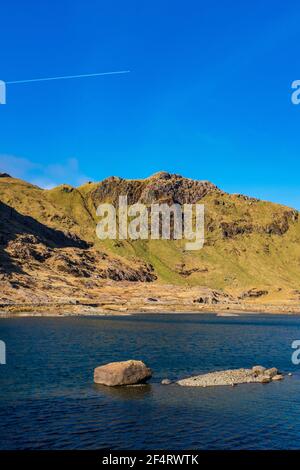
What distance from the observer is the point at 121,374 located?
55.7m

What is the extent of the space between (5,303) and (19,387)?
473ft

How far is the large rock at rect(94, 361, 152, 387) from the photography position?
55.5m

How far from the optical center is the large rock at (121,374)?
55469 mm

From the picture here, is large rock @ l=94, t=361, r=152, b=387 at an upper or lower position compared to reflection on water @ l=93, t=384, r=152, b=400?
upper

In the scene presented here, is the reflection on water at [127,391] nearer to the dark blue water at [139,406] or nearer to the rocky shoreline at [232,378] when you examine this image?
the dark blue water at [139,406]

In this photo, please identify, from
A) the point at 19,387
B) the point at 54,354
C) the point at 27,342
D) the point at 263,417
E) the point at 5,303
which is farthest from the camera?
the point at 5,303

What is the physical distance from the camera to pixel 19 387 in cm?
5366

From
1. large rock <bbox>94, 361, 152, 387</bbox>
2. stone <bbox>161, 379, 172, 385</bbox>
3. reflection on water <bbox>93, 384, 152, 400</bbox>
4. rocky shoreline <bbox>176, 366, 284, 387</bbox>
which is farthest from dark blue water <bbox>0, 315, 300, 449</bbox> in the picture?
rocky shoreline <bbox>176, 366, 284, 387</bbox>

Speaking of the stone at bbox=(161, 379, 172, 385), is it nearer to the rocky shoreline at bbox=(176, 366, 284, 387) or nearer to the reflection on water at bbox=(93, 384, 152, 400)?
the rocky shoreline at bbox=(176, 366, 284, 387)

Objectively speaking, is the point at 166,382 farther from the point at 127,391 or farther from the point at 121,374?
the point at 127,391

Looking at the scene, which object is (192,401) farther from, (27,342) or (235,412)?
(27,342)
